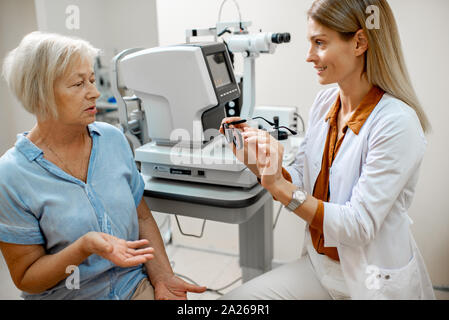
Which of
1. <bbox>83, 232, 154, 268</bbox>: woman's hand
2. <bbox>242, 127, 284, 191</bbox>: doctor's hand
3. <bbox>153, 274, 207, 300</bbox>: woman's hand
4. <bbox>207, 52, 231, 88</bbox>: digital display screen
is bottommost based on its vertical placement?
<bbox>153, 274, 207, 300</bbox>: woman's hand

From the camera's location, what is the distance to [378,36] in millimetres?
1093

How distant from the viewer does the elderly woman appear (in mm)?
1087

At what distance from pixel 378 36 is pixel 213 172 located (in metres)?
0.70

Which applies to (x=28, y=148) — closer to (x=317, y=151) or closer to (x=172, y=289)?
(x=172, y=289)

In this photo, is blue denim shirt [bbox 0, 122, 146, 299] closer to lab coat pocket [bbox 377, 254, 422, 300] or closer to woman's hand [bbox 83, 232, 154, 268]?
woman's hand [bbox 83, 232, 154, 268]

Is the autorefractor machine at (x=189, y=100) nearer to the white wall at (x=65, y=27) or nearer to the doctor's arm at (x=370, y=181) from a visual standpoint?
the doctor's arm at (x=370, y=181)

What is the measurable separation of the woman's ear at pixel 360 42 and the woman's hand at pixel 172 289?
855 millimetres

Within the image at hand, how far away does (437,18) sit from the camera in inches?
73.2

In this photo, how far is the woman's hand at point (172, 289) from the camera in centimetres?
129

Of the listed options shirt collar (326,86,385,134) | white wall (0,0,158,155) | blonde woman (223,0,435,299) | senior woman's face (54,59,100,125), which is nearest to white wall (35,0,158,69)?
white wall (0,0,158,155)

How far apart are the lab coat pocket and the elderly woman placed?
561 mm

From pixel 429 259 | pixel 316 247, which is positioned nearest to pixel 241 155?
pixel 316 247

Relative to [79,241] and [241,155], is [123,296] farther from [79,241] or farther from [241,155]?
[241,155]
